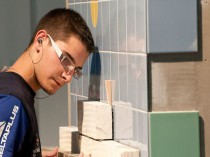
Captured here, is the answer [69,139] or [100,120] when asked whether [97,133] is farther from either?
[69,139]

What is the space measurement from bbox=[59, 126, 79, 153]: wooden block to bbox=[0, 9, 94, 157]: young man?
1.03 metres

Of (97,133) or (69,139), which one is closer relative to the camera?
(97,133)

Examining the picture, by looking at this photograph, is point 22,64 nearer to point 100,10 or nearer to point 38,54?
point 38,54

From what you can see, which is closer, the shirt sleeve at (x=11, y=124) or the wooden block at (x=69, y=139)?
the shirt sleeve at (x=11, y=124)

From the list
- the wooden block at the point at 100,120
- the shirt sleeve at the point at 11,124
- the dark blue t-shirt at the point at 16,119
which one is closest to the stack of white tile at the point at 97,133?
the wooden block at the point at 100,120

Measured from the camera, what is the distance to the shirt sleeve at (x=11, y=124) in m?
2.78

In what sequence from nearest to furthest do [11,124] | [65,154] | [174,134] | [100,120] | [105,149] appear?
[11,124], [174,134], [105,149], [100,120], [65,154]

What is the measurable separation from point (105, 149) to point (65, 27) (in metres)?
0.71

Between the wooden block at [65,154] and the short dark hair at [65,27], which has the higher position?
the short dark hair at [65,27]

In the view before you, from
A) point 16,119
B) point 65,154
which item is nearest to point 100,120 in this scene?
point 65,154

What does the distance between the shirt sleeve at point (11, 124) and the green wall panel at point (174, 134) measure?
2.29ft

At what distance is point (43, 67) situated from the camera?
3.12 metres

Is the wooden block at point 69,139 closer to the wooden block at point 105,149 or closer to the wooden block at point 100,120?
the wooden block at point 105,149

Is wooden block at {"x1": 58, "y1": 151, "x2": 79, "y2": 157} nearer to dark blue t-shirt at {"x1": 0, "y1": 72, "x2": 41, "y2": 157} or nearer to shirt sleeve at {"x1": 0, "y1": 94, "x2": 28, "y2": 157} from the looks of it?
dark blue t-shirt at {"x1": 0, "y1": 72, "x2": 41, "y2": 157}
